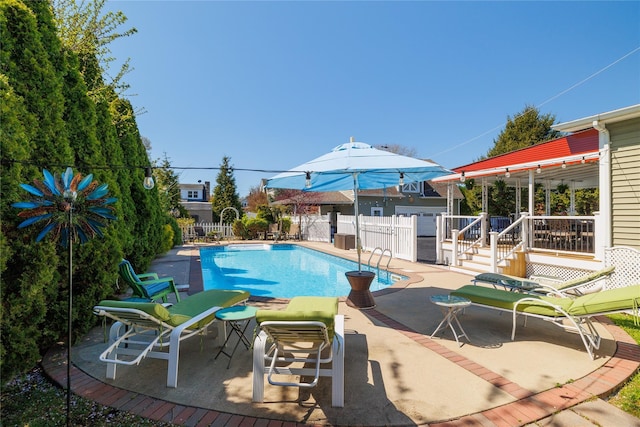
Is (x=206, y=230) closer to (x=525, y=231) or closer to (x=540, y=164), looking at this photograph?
(x=525, y=231)

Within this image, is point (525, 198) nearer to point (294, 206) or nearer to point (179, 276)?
point (294, 206)

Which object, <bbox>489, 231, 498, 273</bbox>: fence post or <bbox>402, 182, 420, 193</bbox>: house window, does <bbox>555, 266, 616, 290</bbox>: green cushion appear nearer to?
<bbox>489, 231, 498, 273</bbox>: fence post

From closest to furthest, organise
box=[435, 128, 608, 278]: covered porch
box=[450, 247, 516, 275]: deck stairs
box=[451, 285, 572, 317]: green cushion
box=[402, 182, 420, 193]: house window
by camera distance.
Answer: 1. box=[451, 285, 572, 317]: green cushion
2. box=[435, 128, 608, 278]: covered porch
3. box=[450, 247, 516, 275]: deck stairs
4. box=[402, 182, 420, 193]: house window

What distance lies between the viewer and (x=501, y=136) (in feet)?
96.9

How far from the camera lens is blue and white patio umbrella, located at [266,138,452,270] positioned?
5477 mm

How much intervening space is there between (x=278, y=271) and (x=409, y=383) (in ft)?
32.3

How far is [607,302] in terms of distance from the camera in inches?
149

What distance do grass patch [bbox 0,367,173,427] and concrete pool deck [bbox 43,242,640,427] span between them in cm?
11

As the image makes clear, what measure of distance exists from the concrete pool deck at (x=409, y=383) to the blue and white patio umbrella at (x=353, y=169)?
2646mm

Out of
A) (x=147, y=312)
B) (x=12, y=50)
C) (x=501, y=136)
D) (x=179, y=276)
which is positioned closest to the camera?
(x=147, y=312)

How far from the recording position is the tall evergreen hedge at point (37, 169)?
329 cm

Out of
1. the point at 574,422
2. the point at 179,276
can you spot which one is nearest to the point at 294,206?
the point at 179,276

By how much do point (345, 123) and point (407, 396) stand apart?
28.6 m

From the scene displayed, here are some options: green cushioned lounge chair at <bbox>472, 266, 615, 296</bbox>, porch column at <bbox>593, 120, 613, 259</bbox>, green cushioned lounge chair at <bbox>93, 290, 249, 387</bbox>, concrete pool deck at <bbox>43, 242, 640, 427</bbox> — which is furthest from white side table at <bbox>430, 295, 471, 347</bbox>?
porch column at <bbox>593, 120, 613, 259</bbox>
